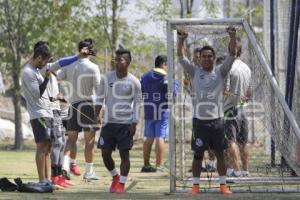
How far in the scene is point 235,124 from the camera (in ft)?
42.0

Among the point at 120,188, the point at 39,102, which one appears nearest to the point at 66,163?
the point at 120,188

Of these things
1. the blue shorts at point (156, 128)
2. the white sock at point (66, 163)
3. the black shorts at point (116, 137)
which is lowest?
the white sock at point (66, 163)

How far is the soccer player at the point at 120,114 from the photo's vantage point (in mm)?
11281

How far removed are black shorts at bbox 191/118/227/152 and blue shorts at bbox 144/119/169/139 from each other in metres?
3.98

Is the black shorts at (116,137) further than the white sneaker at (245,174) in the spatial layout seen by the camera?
No

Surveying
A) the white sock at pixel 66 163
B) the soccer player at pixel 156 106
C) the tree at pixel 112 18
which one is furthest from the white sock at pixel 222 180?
the tree at pixel 112 18

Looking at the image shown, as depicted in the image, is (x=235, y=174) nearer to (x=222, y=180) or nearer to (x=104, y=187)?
(x=222, y=180)

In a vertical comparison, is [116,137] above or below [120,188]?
above

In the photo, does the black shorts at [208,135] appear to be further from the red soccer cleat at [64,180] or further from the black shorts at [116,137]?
the red soccer cleat at [64,180]

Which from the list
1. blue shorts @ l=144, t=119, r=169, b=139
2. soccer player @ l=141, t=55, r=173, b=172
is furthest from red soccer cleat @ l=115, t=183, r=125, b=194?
blue shorts @ l=144, t=119, r=169, b=139

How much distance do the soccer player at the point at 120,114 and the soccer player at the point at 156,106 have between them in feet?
10.8

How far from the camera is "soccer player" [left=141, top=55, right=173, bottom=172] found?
48.3 feet

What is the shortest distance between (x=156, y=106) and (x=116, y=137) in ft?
11.7

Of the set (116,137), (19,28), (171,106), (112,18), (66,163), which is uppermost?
(112,18)
